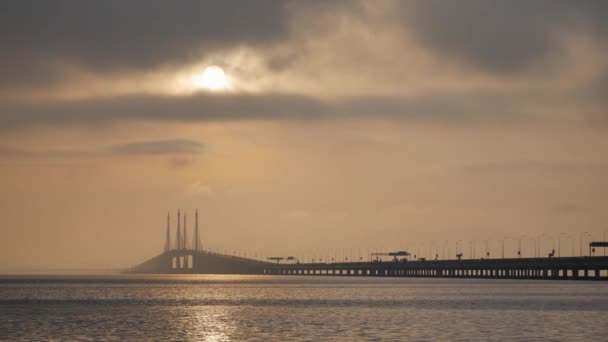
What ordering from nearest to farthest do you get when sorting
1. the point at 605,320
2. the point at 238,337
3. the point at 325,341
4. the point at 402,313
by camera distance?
the point at 325,341 < the point at 238,337 < the point at 605,320 < the point at 402,313

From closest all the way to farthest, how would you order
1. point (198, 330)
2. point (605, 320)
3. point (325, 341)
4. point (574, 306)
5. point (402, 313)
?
point (325, 341) < point (198, 330) < point (605, 320) < point (402, 313) < point (574, 306)

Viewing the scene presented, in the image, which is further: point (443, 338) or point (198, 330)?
point (198, 330)

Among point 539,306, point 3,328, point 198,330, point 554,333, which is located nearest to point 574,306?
point 539,306

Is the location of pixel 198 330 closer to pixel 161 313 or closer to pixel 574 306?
pixel 161 313

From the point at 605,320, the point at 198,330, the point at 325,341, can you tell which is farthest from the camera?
the point at 605,320

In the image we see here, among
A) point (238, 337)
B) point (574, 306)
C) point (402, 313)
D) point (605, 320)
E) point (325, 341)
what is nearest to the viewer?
point (325, 341)

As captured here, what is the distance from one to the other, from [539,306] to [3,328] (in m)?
60.9

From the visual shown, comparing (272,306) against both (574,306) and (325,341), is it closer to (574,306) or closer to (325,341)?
(574,306)

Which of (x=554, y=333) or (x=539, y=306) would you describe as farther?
(x=539, y=306)

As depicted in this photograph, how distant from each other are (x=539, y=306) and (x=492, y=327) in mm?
38242

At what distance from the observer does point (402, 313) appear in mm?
102312

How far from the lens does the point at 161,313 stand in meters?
107

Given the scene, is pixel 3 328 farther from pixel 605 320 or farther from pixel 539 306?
pixel 539 306

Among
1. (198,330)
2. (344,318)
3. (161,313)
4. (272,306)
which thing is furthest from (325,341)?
(272,306)
